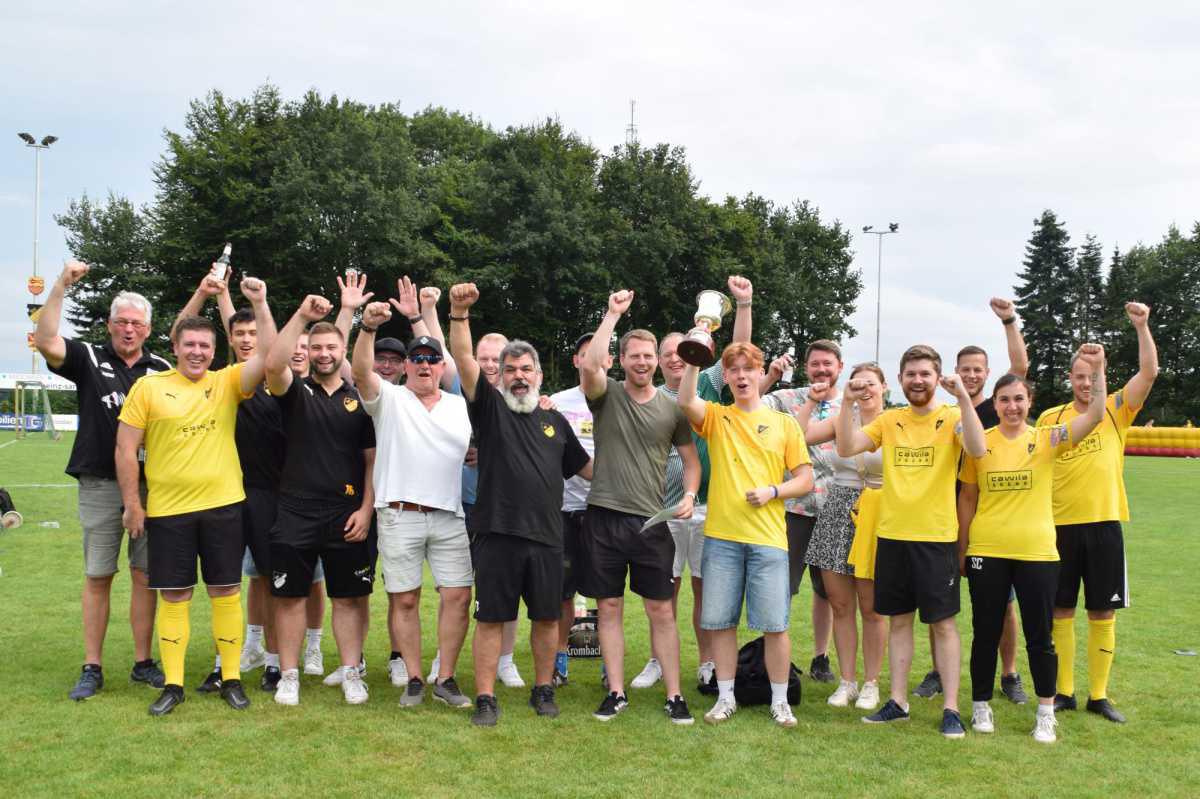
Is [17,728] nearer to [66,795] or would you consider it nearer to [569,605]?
[66,795]

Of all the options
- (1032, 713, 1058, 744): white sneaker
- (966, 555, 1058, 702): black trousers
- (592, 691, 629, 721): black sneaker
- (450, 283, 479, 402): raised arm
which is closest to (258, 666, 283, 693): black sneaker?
(592, 691, 629, 721): black sneaker

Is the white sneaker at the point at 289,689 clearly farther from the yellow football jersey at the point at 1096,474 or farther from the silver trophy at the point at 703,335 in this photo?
the yellow football jersey at the point at 1096,474

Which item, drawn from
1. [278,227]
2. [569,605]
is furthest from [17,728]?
[278,227]

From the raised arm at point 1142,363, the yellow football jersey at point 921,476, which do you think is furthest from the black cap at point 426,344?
the raised arm at point 1142,363

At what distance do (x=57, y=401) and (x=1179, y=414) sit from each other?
70232 mm

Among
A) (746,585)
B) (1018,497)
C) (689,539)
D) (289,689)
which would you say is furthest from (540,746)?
(1018,497)

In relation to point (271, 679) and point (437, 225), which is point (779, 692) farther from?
point (437, 225)

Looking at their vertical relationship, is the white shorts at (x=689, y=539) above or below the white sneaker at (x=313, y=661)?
above

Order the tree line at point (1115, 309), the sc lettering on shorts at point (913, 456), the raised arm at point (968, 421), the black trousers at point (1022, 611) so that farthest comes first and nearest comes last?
the tree line at point (1115, 309), the sc lettering on shorts at point (913, 456), the black trousers at point (1022, 611), the raised arm at point (968, 421)

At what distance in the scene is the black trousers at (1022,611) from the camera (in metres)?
5.16

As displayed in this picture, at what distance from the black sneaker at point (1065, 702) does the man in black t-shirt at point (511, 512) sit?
3133mm

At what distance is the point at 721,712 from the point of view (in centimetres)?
536

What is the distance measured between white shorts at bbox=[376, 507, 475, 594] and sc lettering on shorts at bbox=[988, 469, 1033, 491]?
315 centimetres

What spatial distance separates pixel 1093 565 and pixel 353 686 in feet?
15.2
